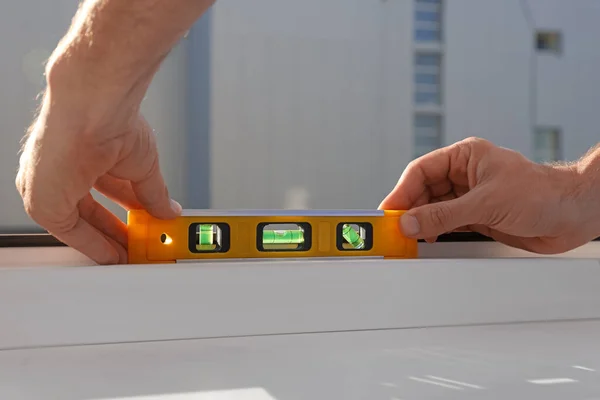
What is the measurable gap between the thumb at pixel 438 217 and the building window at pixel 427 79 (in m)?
3.24

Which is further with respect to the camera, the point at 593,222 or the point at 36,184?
the point at 593,222

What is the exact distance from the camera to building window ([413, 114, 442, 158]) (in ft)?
11.6

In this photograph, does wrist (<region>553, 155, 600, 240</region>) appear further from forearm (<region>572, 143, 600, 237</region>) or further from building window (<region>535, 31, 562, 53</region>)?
building window (<region>535, 31, 562, 53</region>)

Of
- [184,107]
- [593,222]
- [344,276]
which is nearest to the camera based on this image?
[344,276]

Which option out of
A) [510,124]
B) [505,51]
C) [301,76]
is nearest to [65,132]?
[301,76]

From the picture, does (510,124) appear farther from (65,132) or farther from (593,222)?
(65,132)

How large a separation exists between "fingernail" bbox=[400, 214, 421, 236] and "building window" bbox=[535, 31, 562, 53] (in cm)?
424

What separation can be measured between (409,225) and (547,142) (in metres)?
3.99

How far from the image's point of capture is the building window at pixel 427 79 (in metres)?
3.81

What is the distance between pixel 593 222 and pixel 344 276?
0.38 metres

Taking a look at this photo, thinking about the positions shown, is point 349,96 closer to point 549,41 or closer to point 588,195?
point 549,41

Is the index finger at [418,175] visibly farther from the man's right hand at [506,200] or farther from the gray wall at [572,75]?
the gray wall at [572,75]

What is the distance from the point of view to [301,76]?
3.61 m

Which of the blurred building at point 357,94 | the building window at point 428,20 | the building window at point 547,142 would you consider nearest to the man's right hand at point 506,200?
the blurred building at point 357,94
